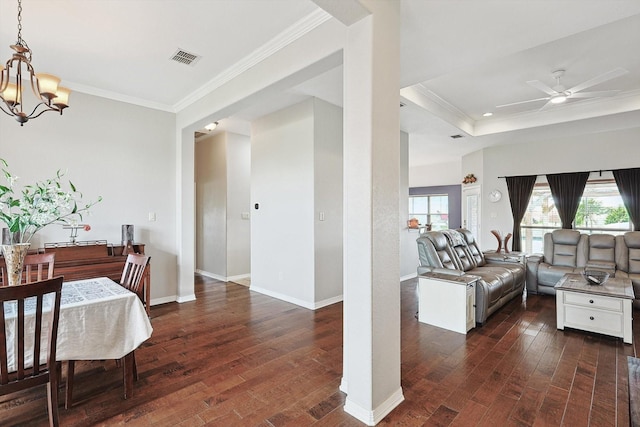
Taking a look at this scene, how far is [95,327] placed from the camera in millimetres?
1934

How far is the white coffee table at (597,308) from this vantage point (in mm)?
3074

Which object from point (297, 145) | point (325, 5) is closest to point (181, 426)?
point (325, 5)

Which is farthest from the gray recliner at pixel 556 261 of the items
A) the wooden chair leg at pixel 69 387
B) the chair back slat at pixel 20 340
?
the chair back slat at pixel 20 340

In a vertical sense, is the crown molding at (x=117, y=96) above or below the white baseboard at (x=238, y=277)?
above

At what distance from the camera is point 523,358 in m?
2.73

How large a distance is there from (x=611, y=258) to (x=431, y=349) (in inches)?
150

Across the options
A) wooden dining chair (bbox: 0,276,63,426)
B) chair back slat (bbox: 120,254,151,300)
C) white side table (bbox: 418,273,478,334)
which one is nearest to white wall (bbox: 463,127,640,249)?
white side table (bbox: 418,273,478,334)

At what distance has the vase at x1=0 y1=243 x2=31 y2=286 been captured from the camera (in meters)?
1.96

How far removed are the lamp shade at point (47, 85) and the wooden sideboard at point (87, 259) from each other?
5.95 ft

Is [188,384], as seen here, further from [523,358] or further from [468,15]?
[468,15]

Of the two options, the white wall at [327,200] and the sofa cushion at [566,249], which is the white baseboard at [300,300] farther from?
the sofa cushion at [566,249]

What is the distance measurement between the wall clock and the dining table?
7.30 meters

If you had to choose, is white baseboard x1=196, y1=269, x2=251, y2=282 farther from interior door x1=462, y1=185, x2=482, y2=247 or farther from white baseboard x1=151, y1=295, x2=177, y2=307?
interior door x1=462, y1=185, x2=482, y2=247

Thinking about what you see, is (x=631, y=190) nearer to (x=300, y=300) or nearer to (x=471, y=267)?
(x=471, y=267)
